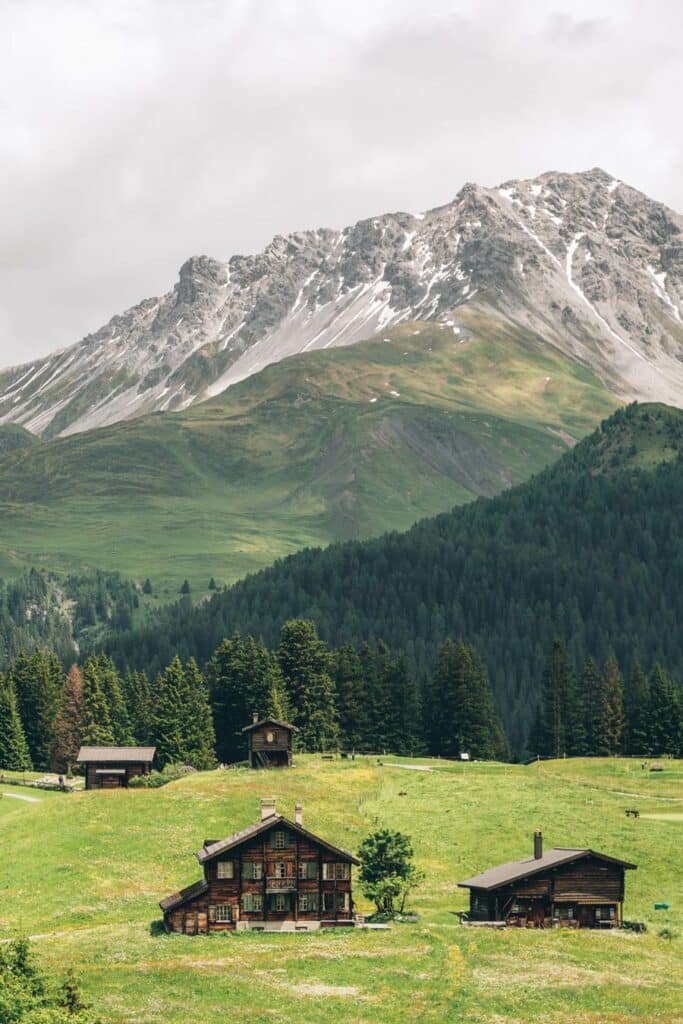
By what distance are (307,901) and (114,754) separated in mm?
56501

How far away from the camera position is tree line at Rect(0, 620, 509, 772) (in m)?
166

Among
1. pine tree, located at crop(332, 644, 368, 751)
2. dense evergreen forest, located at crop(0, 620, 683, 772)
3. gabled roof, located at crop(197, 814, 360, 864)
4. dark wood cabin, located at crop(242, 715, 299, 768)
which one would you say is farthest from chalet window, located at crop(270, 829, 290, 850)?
pine tree, located at crop(332, 644, 368, 751)

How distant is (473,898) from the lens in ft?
314

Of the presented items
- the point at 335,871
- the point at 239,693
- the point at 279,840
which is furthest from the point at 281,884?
the point at 239,693

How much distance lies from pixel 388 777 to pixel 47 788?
33.8 metres

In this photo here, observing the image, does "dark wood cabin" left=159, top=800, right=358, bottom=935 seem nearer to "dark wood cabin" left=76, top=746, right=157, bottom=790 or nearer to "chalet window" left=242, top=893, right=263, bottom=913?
"chalet window" left=242, top=893, right=263, bottom=913

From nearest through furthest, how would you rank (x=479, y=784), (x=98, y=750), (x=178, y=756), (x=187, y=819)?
(x=187, y=819), (x=479, y=784), (x=98, y=750), (x=178, y=756)

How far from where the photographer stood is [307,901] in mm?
96438

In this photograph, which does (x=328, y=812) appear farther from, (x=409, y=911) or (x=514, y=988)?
(x=514, y=988)

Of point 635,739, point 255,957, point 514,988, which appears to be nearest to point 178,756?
point 635,739

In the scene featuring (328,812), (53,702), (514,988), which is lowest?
(514,988)

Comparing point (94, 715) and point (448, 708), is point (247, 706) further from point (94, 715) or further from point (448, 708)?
point (448, 708)

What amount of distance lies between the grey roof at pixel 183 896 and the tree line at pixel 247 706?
214ft

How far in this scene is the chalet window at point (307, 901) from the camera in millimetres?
96375
